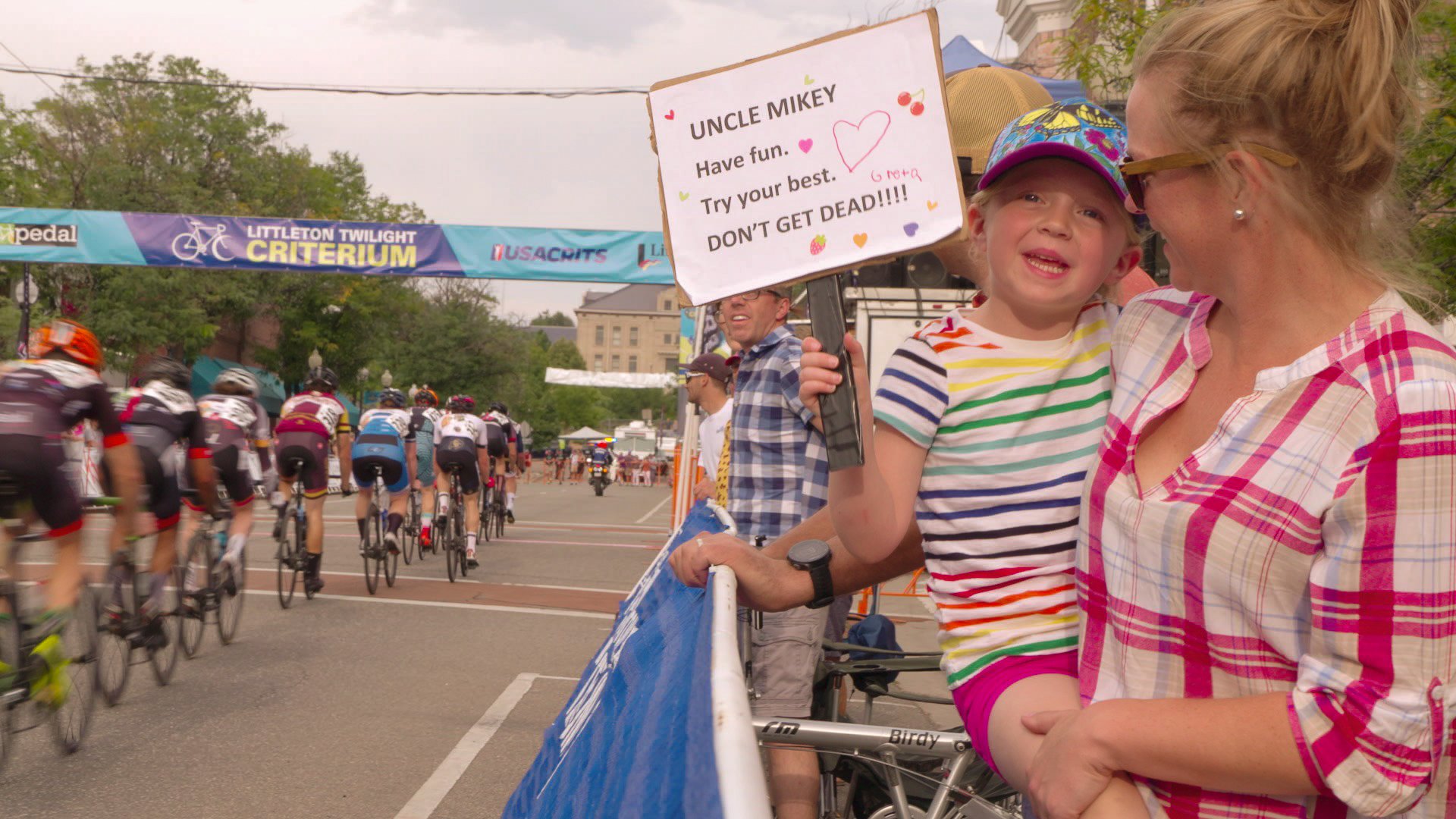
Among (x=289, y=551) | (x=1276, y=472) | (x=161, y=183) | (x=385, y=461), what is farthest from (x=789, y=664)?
(x=161, y=183)

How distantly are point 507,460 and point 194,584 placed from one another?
14067mm

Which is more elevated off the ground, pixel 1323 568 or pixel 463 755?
pixel 1323 568

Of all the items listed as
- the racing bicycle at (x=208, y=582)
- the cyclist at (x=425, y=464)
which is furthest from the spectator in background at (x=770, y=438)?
the cyclist at (x=425, y=464)

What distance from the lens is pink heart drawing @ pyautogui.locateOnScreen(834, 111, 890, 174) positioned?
2166 millimetres

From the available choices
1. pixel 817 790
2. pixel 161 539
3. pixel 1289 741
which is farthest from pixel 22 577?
pixel 1289 741

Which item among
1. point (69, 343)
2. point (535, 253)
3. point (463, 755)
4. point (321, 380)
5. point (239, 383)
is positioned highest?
point (535, 253)

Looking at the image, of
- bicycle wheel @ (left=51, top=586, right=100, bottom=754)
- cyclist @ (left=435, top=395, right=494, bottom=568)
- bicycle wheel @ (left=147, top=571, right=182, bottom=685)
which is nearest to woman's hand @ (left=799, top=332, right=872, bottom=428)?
bicycle wheel @ (left=51, top=586, right=100, bottom=754)

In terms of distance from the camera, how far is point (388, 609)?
11961 millimetres

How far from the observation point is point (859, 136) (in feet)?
7.14

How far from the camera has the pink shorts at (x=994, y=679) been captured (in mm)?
1870

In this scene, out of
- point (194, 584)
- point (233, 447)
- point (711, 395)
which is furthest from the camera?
point (233, 447)

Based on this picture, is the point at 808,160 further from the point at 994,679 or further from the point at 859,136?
the point at 994,679

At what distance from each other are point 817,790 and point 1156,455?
7.87 ft

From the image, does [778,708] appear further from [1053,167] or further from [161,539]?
[161,539]
